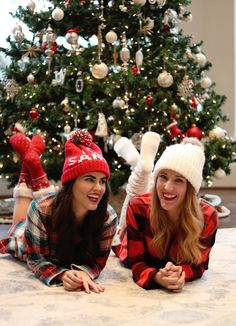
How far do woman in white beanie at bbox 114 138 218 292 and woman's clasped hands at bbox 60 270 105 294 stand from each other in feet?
0.68

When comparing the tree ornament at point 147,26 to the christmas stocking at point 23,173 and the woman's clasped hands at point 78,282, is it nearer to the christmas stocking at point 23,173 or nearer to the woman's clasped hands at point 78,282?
the christmas stocking at point 23,173

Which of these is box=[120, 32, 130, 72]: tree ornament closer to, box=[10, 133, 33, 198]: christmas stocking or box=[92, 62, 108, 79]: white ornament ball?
box=[92, 62, 108, 79]: white ornament ball

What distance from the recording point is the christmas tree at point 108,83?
3744 millimetres

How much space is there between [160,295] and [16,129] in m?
2.12

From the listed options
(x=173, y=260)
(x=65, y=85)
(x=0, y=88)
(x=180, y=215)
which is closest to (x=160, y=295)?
(x=173, y=260)

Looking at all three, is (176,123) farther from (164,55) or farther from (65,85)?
(65,85)

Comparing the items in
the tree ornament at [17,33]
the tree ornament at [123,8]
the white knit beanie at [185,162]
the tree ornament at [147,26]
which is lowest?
the white knit beanie at [185,162]

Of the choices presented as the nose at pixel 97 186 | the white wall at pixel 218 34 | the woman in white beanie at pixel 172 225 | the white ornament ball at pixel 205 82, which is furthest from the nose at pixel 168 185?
the white wall at pixel 218 34

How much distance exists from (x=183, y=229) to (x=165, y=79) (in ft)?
5.87

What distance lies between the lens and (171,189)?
2.18 metres

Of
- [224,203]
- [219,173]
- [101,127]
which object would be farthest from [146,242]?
[224,203]

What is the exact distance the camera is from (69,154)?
2.24 m

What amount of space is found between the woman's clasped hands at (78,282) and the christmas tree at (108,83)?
5.15 ft

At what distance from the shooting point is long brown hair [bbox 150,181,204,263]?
7.24 ft
